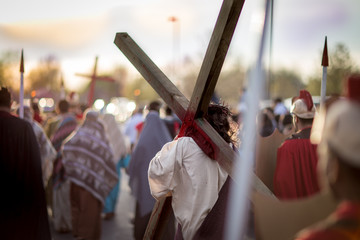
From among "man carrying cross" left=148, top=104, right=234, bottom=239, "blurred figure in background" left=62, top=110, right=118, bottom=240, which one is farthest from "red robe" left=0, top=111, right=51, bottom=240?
"blurred figure in background" left=62, top=110, right=118, bottom=240

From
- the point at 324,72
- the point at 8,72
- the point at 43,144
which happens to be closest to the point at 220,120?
the point at 324,72

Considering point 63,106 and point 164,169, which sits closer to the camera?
point 164,169

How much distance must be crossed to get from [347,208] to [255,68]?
63 centimetres

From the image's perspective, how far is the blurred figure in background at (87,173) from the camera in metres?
6.59

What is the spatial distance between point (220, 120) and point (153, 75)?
0.59 meters

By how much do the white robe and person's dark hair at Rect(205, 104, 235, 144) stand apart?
0.23 meters

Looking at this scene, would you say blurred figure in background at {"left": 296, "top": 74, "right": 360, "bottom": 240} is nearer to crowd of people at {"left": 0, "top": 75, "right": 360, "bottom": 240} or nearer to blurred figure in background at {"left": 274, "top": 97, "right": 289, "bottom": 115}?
crowd of people at {"left": 0, "top": 75, "right": 360, "bottom": 240}

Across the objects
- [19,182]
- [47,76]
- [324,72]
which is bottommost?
[47,76]

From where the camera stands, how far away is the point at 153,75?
3111mm

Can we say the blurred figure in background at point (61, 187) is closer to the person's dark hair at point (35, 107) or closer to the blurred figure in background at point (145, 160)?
the blurred figure in background at point (145, 160)

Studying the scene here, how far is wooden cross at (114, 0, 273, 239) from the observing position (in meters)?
2.64

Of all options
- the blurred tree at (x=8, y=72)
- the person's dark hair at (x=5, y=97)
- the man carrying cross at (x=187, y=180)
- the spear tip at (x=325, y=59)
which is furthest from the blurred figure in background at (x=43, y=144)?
the spear tip at (x=325, y=59)

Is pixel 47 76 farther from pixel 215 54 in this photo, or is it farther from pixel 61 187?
pixel 215 54

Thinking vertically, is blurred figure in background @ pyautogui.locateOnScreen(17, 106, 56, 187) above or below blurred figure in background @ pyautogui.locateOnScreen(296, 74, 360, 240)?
below
